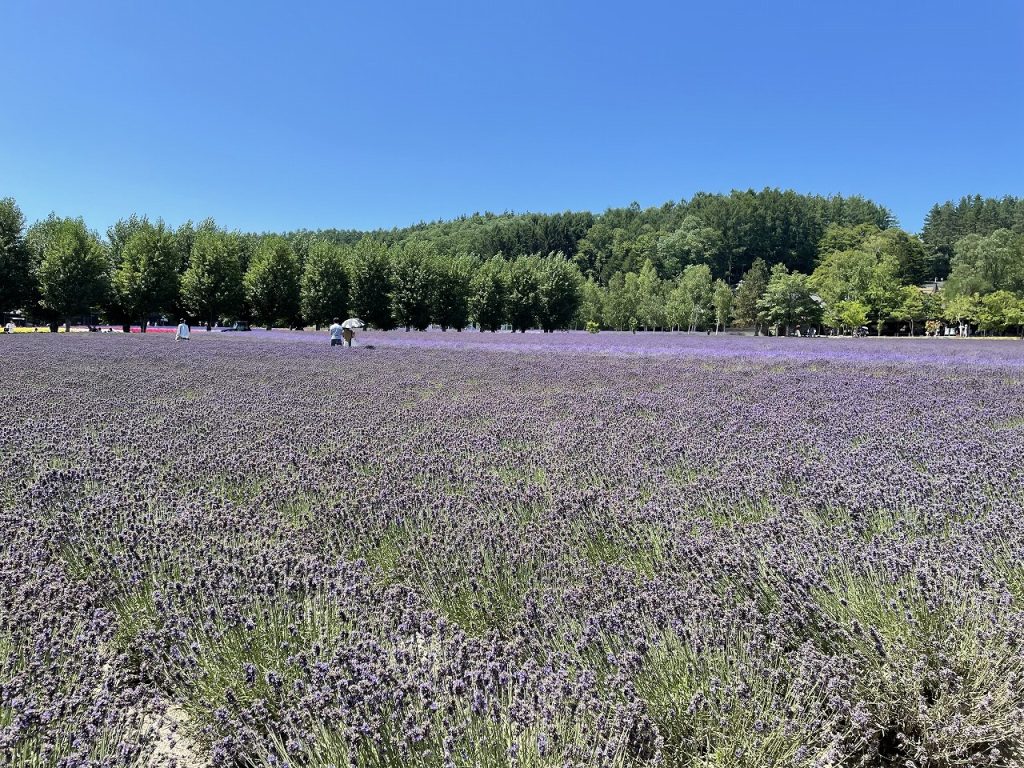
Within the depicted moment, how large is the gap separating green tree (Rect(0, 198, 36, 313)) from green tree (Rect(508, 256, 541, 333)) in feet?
119

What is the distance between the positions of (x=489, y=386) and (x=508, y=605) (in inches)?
310

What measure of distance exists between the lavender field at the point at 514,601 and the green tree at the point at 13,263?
45593 millimetres

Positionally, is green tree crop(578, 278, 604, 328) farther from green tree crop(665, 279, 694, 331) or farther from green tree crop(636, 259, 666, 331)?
green tree crop(665, 279, 694, 331)

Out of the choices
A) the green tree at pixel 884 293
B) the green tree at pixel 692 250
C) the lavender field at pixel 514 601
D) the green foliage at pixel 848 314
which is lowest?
the lavender field at pixel 514 601

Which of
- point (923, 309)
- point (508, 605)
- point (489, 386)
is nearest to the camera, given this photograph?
point (508, 605)

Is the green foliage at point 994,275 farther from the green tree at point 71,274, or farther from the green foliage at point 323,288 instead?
the green tree at point 71,274

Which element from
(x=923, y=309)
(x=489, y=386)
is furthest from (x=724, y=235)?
(x=489, y=386)

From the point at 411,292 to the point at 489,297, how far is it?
8.25m

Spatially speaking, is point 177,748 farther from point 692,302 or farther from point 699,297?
point 699,297

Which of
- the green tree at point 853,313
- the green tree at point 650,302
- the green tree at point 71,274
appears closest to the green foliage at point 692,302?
the green tree at point 650,302

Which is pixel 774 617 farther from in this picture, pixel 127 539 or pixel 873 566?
pixel 127 539

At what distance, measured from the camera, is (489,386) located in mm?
10344

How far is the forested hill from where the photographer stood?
10331 centimetres

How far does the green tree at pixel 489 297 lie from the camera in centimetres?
5497
